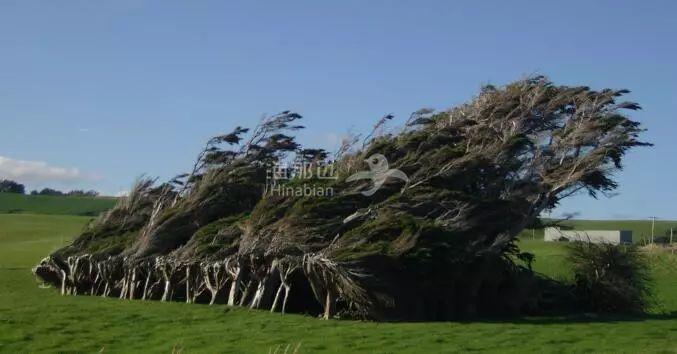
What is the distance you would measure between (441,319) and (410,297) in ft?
4.81

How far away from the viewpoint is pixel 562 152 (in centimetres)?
2844

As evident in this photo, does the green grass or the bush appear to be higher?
the bush

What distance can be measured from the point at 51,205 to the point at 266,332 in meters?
86.0

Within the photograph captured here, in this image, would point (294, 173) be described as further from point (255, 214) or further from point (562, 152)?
point (562, 152)

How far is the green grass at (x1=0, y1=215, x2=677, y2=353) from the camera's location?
1700 centimetres

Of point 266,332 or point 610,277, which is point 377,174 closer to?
point 266,332

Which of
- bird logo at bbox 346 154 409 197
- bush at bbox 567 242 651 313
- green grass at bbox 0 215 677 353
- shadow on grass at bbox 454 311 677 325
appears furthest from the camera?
bush at bbox 567 242 651 313

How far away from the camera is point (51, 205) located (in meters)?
98.6

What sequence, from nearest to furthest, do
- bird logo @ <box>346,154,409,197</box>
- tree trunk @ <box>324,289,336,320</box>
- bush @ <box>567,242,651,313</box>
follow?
tree trunk @ <box>324,289,336,320</box> < bird logo @ <box>346,154,409,197</box> < bush @ <box>567,242,651,313</box>

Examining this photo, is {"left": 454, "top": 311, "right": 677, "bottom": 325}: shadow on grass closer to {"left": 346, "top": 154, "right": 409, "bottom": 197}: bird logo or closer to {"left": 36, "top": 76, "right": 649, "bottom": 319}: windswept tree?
{"left": 36, "top": 76, "right": 649, "bottom": 319}: windswept tree

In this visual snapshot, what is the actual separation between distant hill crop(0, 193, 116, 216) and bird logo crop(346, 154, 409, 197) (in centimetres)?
6824

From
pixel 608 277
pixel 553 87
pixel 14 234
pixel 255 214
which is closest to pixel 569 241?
pixel 608 277

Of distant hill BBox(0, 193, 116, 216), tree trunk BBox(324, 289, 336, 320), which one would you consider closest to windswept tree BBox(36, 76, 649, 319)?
tree trunk BBox(324, 289, 336, 320)

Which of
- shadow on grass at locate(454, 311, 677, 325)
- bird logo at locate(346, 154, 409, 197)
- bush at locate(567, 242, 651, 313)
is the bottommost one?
shadow on grass at locate(454, 311, 677, 325)
